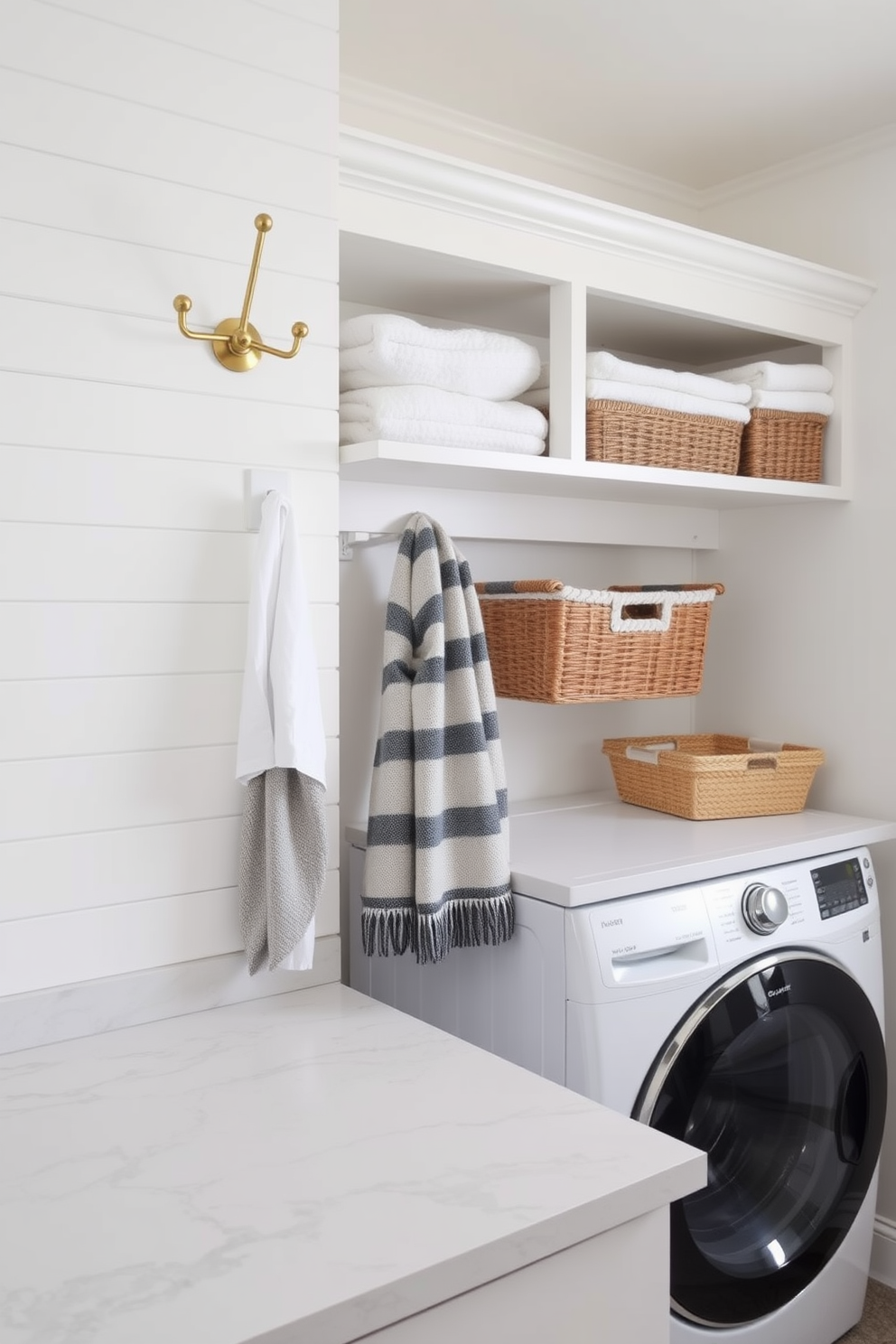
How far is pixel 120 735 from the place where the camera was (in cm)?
141

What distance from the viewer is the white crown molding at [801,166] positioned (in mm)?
2158

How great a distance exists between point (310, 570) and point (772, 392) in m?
1.05

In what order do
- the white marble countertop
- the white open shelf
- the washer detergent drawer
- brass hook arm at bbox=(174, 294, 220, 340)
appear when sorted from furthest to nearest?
the white open shelf → the washer detergent drawer → brass hook arm at bbox=(174, 294, 220, 340) → the white marble countertop

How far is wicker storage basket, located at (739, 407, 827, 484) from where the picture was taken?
2113 mm

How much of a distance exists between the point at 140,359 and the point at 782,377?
4.11 feet

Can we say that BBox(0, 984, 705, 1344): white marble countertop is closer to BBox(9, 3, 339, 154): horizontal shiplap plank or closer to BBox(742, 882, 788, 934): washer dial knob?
BBox(742, 882, 788, 934): washer dial knob

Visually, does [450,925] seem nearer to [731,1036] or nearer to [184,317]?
[731,1036]

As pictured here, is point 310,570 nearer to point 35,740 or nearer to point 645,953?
point 35,740

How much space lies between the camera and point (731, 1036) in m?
1.71

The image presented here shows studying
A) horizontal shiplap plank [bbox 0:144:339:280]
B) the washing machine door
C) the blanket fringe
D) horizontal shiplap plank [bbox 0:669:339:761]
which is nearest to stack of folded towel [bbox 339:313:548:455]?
horizontal shiplap plank [bbox 0:144:339:280]

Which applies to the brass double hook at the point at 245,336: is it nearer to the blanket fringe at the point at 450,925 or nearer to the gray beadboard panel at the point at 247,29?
the gray beadboard panel at the point at 247,29

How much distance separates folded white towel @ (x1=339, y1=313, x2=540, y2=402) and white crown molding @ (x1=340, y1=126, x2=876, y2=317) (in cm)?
18

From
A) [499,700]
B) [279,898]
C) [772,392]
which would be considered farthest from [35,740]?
[772,392]

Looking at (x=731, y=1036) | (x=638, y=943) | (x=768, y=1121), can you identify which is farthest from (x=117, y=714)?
(x=768, y=1121)
